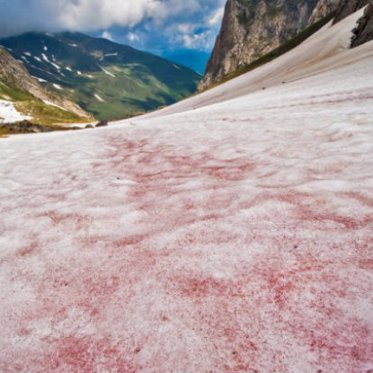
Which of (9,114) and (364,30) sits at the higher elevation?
(364,30)

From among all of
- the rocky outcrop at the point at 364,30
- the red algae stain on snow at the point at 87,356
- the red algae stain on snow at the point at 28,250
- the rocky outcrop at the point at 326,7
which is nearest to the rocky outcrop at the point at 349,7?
the rocky outcrop at the point at 364,30

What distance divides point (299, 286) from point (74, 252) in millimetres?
→ 2957

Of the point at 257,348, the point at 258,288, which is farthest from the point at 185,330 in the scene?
the point at 258,288

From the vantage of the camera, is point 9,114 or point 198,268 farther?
point 9,114

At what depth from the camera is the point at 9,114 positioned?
477 ft

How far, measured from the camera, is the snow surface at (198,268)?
256 centimetres

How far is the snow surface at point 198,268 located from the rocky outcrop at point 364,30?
49.9 m

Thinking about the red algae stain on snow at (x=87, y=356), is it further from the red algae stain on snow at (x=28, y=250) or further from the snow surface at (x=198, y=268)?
the red algae stain on snow at (x=28, y=250)

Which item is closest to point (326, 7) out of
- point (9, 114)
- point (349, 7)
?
point (349, 7)

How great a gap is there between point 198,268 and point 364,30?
59.1 metres

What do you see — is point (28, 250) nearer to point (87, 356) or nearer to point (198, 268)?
point (87, 356)

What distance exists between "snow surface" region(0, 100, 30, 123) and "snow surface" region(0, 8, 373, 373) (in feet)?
482

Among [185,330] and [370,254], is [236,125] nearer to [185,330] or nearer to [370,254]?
[370,254]

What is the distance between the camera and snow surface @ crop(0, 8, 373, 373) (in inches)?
101
